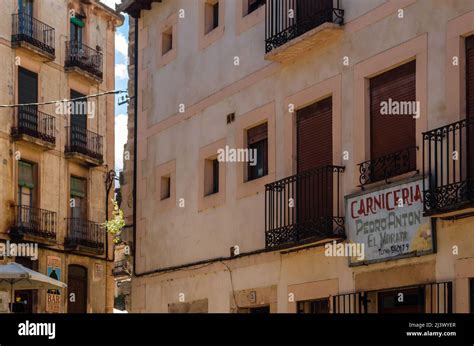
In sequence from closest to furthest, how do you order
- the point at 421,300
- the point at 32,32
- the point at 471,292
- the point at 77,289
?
the point at 471,292 → the point at 421,300 → the point at 32,32 → the point at 77,289

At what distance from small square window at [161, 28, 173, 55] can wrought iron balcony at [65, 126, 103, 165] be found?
564 inches

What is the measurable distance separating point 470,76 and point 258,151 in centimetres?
545

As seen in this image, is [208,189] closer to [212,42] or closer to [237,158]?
[237,158]

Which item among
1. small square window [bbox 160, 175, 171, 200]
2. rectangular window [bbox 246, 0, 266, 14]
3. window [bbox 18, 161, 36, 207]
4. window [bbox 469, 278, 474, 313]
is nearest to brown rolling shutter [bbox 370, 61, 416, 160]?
window [bbox 469, 278, 474, 313]

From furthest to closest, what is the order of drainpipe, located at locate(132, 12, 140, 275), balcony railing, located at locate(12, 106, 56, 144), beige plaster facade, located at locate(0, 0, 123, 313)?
balcony railing, located at locate(12, 106, 56, 144) < beige plaster facade, located at locate(0, 0, 123, 313) < drainpipe, located at locate(132, 12, 140, 275)

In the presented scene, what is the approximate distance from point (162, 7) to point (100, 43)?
17.2 meters

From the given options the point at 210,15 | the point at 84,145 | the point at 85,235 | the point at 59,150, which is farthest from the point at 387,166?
the point at 84,145

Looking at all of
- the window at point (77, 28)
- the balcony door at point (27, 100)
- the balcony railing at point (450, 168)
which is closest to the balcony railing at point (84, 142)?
the balcony door at point (27, 100)

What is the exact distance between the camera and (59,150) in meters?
34.0

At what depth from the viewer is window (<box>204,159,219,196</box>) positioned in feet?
60.0

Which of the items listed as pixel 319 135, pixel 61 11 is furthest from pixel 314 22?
pixel 61 11

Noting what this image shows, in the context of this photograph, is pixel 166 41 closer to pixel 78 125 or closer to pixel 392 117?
pixel 392 117

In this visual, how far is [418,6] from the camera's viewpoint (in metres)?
13.2

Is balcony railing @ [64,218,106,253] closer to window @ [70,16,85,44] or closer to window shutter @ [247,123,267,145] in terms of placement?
window @ [70,16,85,44]
